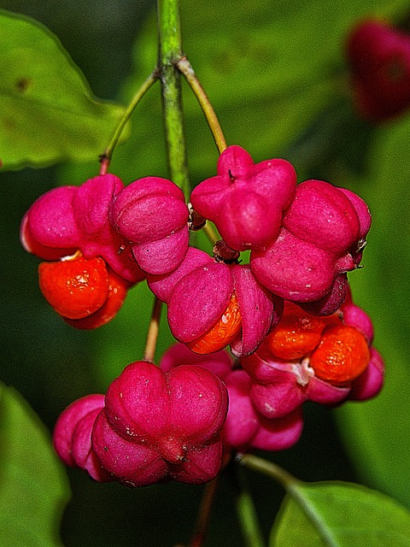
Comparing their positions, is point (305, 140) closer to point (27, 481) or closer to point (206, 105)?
point (27, 481)

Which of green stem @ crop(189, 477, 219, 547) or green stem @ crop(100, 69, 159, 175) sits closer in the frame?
green stem @ crop(100, 69, 159, 175)

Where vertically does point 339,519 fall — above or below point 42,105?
below

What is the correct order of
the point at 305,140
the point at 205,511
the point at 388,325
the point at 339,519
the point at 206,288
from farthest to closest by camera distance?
the point at 305,140, the point at 388,325, the point at 339,519, the point at 205,511, the point at 206,288

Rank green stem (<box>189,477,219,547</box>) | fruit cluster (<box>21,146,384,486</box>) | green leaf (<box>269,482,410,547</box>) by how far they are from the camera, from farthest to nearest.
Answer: green leaf (<box>269,482,410,547</box>)
green stem (<box>189,477,219,547</box>)
fruit cluster (<box>21,146,384,486</box>)

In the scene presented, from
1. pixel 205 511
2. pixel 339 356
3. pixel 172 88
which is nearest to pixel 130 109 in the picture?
pixel 172 88

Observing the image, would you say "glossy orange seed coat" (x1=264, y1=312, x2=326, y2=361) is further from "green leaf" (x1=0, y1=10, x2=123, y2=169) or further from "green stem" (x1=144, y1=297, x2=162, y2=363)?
"green leaf" (x1=0, y1=10, x2=123, y2=169)

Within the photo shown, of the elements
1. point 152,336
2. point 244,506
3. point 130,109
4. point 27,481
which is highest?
point 130,109

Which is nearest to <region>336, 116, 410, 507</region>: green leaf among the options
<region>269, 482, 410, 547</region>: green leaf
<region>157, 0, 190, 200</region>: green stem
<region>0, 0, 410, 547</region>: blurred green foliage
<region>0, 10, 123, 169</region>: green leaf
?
<region>0, 0, 410, 547</region>: blurred green foliage
